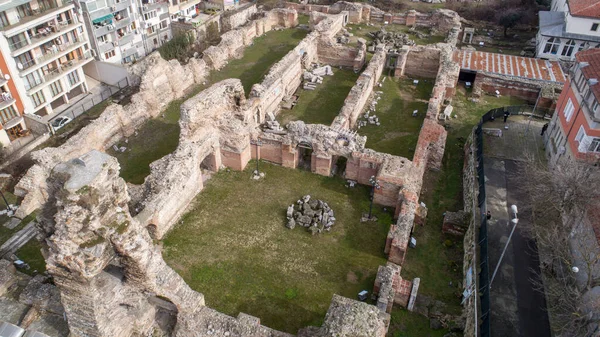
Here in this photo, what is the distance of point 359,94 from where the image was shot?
987 inches

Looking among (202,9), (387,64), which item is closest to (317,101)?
(387,64)

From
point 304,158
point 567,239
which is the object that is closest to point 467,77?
point 304,158

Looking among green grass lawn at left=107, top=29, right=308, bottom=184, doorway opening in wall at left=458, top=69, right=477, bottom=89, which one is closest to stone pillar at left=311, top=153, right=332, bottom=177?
green grass lawn at left=107, top=29, right=308, bottom=184

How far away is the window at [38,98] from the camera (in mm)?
27969

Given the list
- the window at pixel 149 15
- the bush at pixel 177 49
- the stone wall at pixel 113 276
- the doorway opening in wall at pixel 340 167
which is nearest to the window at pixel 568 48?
the doorway opening in wall at pixel 340 167

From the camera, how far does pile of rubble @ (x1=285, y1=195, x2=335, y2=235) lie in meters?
18.5

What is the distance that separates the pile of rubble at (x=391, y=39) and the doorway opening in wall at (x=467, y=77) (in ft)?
19.9

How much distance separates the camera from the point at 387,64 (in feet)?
104

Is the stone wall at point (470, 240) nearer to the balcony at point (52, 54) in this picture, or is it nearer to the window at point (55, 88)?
the balcony at point (52, 54)

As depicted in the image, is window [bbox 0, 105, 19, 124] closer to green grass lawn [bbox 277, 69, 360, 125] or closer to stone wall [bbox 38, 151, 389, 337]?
stone wall [bbox 38, 151, 389, 337]

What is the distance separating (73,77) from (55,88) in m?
1.67

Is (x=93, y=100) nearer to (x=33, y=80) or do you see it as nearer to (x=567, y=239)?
(x=33, y=80)

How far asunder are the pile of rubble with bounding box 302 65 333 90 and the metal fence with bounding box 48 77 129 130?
43.3 feet

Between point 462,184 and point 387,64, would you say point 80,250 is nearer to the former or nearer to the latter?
point 462,184
